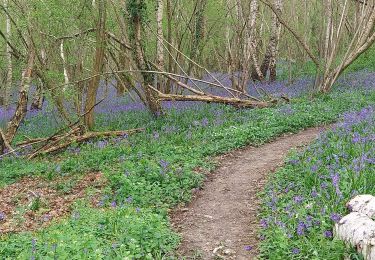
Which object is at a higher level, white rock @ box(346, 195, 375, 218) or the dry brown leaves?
white rock @ box(346, 195, 375, 218)

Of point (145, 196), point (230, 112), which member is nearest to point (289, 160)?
point (145, 196)

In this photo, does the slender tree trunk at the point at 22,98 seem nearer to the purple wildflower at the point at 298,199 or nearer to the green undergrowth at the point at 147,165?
the green undergrowth at the point at 147,165

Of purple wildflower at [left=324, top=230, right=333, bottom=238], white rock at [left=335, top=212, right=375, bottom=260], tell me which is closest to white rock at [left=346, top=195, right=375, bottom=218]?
white rock at [left=335, top=212, right=375, bottom=260]

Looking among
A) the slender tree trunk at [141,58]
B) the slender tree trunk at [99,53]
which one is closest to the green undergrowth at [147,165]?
the slender tree trunk at [141,58]

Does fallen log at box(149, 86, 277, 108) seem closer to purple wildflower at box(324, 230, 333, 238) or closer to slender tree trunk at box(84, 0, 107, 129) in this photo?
slender tree trunk at box(84, 0, 107, 129)

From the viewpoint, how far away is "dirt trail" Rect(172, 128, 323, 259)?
21.7ft

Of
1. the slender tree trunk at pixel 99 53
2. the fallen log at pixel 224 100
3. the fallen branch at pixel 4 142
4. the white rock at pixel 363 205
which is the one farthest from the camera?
the fallen log at pixel 224 100

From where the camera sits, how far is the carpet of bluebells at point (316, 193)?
588 centimetres

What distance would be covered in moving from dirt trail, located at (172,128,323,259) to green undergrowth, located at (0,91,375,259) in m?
0.35

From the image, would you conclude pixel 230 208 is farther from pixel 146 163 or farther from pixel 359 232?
pixel 359 232

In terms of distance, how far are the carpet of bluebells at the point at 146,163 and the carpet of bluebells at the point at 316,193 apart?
0.10 m

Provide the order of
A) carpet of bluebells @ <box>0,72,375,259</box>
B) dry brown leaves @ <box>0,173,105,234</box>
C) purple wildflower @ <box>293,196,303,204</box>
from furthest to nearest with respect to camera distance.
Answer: dry brown leaves @ <box>0,173,105,234</box>, purple wildflower @ <box>293,196,303,204</box>, carpet of bluebells @ <box>0,72,375,259</box>

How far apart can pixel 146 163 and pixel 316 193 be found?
13.6ft

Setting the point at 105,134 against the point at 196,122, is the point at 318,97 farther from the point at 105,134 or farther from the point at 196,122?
the point at 105,134
